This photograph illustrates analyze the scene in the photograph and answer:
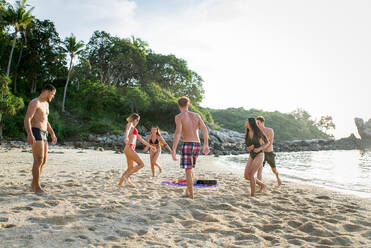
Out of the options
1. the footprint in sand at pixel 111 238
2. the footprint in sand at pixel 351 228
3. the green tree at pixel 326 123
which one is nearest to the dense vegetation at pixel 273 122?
the green tree at pixel 326 123

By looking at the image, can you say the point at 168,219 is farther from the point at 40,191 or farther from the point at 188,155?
the point at 40,191

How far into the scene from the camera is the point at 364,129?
64.1m

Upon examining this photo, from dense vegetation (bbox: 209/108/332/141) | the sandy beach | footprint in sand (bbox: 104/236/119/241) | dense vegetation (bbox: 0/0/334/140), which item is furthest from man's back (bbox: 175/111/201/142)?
dense vegetation (bbox: 209/108/332/141)

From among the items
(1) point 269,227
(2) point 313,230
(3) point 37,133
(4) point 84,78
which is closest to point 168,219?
(1) point 269,227

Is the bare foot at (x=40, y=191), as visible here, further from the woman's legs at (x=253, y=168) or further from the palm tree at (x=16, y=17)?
the palm tree at (x=16, y=17)

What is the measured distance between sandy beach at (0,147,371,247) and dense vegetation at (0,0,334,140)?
18.7 m

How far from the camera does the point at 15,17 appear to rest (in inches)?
933

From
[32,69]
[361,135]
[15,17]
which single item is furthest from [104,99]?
[361,135]

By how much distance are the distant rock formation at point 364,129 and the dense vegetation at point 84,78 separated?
45.4m

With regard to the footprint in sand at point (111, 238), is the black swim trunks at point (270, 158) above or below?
above

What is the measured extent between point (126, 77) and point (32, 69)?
14790mm

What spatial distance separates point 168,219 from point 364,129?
250 ft

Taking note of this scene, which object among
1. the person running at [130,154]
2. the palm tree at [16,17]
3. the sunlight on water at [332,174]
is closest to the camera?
the person running at [130,154]

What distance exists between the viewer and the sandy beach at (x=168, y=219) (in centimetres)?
283
